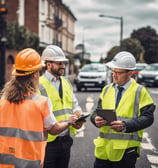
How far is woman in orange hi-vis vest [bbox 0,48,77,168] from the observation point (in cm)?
362

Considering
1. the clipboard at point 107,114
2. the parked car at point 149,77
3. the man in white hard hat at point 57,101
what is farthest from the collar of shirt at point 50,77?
the parked car at point 149,77

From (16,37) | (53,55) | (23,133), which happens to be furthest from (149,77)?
(23,133)

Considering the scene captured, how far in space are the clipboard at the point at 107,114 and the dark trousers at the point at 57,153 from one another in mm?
671

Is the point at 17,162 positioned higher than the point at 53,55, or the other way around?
the point at 53,55

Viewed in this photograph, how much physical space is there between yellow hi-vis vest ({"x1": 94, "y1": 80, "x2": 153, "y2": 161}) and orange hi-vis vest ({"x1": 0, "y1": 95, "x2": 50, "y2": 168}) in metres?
1.06

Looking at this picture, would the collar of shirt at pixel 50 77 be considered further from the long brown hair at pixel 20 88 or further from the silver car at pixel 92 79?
the silver car at pixel 92 79

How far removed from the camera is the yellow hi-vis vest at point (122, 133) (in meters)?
4.51

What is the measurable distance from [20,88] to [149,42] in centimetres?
9095

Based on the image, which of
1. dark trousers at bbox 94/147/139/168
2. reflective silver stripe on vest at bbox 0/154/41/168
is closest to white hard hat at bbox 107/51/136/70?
dark trousers at bbox 94/147/139/168

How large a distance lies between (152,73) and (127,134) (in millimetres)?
26912

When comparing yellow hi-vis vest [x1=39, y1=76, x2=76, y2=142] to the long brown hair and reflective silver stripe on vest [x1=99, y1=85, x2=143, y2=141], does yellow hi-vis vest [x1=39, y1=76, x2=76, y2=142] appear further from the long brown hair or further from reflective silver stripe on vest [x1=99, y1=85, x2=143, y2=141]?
the long brown hair

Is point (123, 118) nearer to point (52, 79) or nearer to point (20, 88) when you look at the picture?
point (52, 79)

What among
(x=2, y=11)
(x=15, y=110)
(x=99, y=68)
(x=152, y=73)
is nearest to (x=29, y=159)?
(x=15, y=110)

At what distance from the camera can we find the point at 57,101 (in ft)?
15.9
